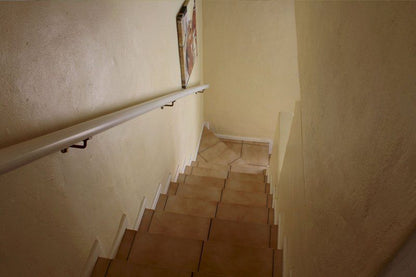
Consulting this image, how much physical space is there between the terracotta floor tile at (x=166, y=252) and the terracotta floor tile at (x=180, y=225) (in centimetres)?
21

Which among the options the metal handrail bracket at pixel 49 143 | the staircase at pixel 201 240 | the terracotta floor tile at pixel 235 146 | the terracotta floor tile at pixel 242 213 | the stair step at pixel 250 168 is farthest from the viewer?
the terracotta floor tile at pixel 235 146

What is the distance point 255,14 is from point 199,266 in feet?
10.7

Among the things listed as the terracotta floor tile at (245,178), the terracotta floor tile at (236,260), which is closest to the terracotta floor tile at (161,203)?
the terracotta floor tile at (236,260)

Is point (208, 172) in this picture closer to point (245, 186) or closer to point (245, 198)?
point (245, 186)

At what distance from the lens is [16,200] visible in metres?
0.79

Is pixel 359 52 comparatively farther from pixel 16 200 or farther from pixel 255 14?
pixel 255 14

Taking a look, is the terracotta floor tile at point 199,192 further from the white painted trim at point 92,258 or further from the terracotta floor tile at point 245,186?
the white painted trim at point 92,258

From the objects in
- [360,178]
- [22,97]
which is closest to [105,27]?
[22,97]

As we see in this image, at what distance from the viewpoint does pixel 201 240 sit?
1753 millimetres

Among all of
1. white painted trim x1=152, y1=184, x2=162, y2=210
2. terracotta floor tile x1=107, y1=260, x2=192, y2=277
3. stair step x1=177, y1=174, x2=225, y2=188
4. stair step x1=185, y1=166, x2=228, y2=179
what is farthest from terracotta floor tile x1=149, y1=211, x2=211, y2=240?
stair step x1=185, y1=166, x2=228, y2=179

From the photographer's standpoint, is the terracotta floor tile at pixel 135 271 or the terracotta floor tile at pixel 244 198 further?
the terracotta floor tile at pixel 244 198

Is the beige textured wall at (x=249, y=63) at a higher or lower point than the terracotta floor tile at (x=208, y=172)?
higher

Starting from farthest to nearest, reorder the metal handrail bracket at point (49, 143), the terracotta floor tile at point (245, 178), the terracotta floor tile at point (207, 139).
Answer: the terracotta floor tile at point (207, 139) < the terracotta floor tile at point (245, 178) < the metal handrail bracket at point (49, 143)

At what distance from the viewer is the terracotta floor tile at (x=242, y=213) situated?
2.24 m
